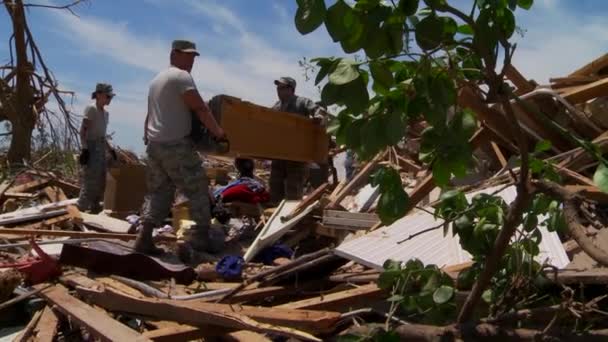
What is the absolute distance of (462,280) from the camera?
2.71 metres

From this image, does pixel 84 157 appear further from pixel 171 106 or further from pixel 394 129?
pixel 394 129

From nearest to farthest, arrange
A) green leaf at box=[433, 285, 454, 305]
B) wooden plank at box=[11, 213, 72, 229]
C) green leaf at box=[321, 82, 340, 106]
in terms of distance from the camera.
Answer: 1. green leaf at box=[321, 82, 340, 106]
2. green leaf at box=[433, 285, 454, 305]
3. wooden plank at box=[11, 213, 72, 229]

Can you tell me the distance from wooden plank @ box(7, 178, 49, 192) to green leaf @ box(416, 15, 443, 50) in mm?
9468

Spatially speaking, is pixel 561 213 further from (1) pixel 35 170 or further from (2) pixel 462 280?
(1) pixel 35 170

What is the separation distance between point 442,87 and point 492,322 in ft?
3.23

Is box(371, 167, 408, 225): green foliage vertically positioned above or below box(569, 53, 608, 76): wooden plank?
below

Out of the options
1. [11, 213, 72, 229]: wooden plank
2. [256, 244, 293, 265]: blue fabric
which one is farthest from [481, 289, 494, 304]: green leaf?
[11, 213, 72, 229]: wooden plank

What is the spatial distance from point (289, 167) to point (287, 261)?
3.20m

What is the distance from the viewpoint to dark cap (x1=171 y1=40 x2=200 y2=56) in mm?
5836

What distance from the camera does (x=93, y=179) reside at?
8742 mm

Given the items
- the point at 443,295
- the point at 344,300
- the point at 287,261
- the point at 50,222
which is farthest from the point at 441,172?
the point at 50,222

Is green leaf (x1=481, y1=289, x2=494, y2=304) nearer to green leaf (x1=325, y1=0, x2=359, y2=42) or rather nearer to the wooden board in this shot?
green leaf (x1=325, y1=0, x2=359, y2=42)

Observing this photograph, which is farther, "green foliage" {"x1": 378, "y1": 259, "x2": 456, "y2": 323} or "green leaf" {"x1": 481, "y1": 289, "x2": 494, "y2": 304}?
"green leaf" {"x1": 481, "y1": 289, "x2": 494, "y2": 304}

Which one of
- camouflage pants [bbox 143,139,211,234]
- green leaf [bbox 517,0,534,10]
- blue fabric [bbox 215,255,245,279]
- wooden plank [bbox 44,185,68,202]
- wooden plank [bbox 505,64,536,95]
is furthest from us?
wooden plank [bbox 44,185,68,202]
